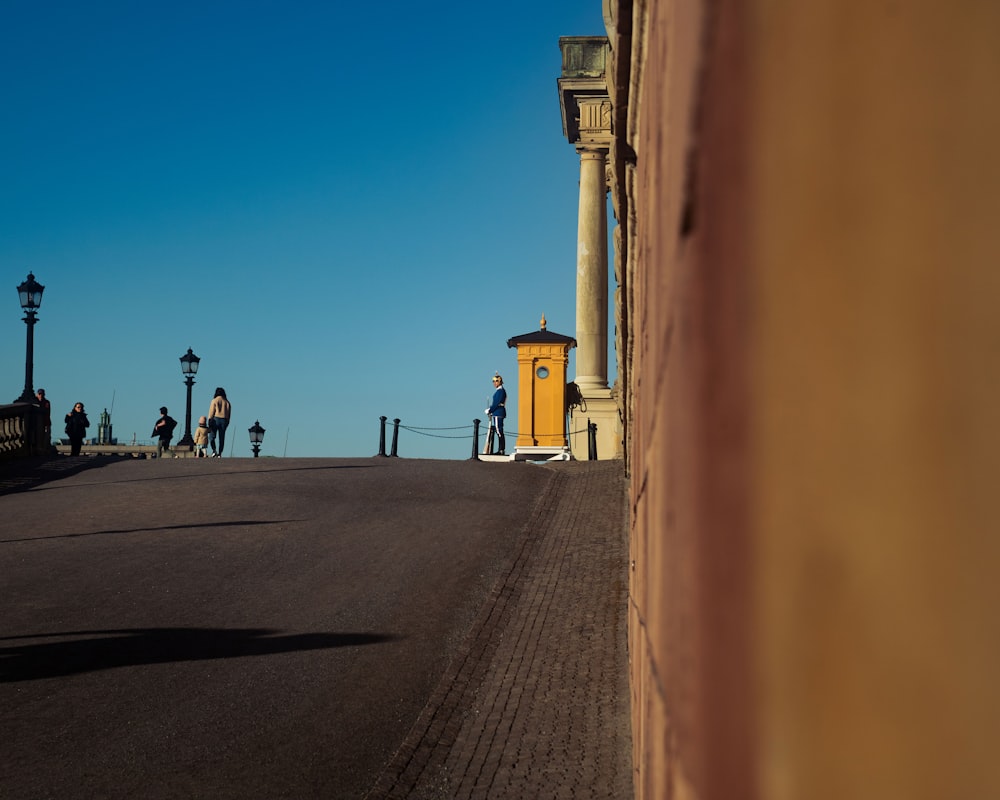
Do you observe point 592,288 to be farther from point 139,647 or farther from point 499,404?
point 139,647

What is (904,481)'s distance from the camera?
52 centimetres

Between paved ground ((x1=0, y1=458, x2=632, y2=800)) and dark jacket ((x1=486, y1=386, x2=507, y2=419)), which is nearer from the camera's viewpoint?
paved ground ((x1=0, y1=458, x2=632, y2=800))

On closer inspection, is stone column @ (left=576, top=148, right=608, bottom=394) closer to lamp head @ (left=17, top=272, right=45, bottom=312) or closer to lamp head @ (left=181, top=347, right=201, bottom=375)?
lamp head @ (left=181, top=347, right=201, bottom=375)

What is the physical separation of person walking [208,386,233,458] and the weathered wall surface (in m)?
28.5

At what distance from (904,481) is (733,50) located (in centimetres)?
33

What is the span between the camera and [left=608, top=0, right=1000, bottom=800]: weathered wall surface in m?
0.48

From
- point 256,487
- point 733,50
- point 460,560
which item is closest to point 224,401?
point 256,487

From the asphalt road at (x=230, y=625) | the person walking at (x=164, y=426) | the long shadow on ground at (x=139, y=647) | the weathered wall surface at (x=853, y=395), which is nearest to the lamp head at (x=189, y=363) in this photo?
the person walking at (x=164, y=426)

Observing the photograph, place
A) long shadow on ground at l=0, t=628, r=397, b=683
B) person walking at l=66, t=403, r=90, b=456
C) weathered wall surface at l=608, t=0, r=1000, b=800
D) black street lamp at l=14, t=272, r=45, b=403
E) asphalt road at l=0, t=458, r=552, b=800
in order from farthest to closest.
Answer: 1. person walking at l=66, t=403, r=90, b=456
2. black street lamp at l=14, t=272, r=45, b=403
3. long shadow on ground at l=0, t=628, r=397, b=683
4. asphalt road at l=0, t=458, r=552, b=800
5. weathered wall surface at l=608, t=0, r=1000, b=800

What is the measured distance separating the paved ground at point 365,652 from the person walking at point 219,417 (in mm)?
9507

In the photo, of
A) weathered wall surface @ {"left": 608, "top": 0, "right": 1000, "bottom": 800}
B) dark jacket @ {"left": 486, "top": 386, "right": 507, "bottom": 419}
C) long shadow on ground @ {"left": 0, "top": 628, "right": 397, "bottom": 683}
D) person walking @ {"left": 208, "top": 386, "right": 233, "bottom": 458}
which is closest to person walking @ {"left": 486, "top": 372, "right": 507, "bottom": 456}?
dark jacket @ {"left": 486, "top": 386, "right": 507, "bottom": 419}

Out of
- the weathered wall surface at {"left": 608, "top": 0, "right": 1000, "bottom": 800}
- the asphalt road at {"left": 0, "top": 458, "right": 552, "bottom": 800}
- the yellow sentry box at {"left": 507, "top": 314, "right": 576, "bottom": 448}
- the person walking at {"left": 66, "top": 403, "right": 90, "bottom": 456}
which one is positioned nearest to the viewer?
the weathered wall surface at {"left": 608, "top": 0, "right": 1000, "bottom": 800}

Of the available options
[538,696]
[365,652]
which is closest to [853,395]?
[538,696]

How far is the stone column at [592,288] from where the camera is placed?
32281 mm
